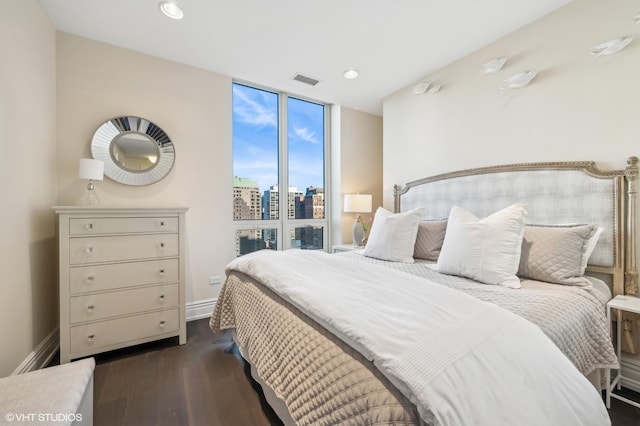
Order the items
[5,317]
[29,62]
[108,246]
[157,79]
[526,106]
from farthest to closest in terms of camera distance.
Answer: [157,79] → [526,106] → [108,246] → [29,62] → [5,317]

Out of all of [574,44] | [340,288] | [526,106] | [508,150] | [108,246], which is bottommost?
[340,288]

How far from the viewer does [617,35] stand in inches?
68.0

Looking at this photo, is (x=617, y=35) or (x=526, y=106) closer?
(x=617, y=35)

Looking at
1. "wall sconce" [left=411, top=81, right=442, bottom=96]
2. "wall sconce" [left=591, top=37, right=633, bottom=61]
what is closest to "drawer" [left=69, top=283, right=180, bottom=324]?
"wall sconce" [left=411, top=81, right=442, bottom=96]

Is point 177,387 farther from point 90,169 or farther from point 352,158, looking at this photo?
point 352,158

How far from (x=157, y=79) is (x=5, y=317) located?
224cm

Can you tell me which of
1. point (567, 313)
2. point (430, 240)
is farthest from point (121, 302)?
point (567, 313)

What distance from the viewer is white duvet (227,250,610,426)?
2.17ft

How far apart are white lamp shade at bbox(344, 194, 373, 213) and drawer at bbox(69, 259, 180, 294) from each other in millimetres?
2156

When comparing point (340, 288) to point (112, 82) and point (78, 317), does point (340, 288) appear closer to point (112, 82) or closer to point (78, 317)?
point (78, 317)

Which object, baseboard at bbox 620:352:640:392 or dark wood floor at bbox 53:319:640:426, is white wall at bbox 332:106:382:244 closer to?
dark wood floor at bbox 53:319:640:426

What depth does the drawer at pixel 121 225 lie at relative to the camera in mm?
1905

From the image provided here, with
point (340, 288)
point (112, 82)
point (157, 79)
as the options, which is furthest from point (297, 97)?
point (340, 288)

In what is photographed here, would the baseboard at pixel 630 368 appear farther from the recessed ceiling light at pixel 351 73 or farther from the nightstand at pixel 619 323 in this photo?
the recessed ceiling light at pixel 351 73
